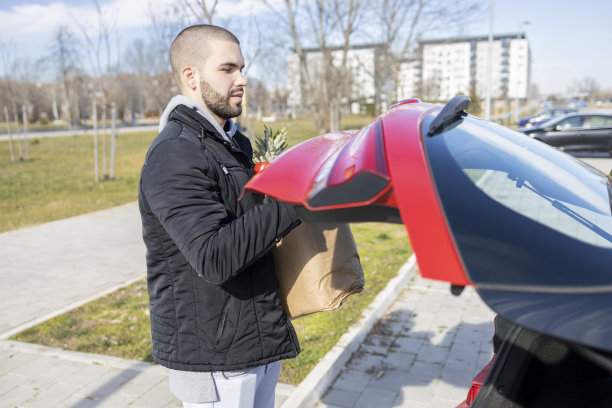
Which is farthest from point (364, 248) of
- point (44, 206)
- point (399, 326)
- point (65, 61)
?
point (65, 61)

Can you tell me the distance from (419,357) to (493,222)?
3.64 m

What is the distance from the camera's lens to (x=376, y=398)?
12.4 ft

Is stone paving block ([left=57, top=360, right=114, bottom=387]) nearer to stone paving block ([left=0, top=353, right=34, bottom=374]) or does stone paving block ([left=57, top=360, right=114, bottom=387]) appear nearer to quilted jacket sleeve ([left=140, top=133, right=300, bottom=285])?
stone paving block ([left=0, top=353, right=34, bottom=374])

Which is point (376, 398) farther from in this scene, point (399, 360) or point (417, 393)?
point (399, 360)

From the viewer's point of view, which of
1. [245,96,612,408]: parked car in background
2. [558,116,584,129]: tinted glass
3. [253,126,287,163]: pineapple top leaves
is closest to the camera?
[245,96,612,408]: parked car in background

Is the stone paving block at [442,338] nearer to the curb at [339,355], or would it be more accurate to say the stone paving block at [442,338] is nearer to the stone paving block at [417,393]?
the curb at [339,355]

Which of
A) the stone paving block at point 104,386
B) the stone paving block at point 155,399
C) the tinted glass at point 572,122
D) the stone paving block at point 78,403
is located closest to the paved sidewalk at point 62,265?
the stone paving block at point 104,386

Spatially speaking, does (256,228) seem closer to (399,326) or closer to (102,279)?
(399,326)

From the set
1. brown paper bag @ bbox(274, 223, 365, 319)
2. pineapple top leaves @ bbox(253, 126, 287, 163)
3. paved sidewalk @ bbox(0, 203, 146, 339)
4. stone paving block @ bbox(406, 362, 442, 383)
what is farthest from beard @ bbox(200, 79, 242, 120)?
paved sidewalk @ bbox(0, 203, 146, 339)

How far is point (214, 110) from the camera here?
196 centimetres

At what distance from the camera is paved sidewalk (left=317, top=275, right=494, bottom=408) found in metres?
3.81

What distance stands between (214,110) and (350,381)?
9.16ft

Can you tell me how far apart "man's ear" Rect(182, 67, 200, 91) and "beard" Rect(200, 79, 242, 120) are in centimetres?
3

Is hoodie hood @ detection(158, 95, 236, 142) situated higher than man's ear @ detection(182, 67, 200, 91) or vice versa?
man's ear @ detection(182, 67, 200, 91)
